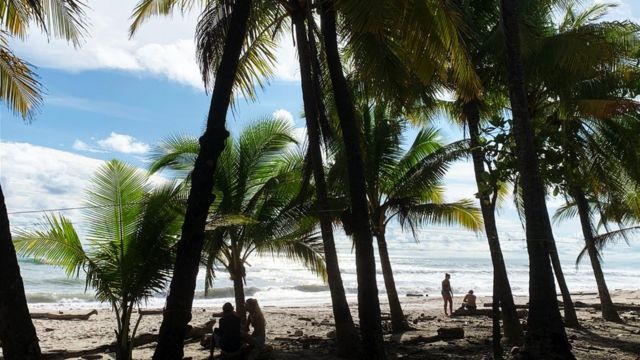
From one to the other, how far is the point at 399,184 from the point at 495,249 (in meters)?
3.51

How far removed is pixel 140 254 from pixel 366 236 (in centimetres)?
313

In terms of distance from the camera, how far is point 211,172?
260 inches

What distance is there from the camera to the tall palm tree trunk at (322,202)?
1021 centimetres

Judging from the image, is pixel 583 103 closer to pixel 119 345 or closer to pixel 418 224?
pixel 418 224

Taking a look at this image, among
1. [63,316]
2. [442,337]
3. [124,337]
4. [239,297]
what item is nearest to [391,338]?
[442,337]

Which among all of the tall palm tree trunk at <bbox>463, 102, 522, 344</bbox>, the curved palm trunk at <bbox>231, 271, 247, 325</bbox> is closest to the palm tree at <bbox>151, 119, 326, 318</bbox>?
the curved palm trunk at <bbox>231, 271, 247, 325</bbox>

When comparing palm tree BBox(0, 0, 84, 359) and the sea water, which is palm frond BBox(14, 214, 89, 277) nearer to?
palm tree BBox(0, 0, 84, 359)

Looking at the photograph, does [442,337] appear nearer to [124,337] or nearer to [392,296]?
[392,296]

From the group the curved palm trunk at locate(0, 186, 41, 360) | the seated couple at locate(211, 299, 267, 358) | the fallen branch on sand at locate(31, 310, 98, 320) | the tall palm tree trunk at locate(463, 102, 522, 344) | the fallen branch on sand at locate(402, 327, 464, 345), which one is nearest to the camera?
the curved palm trunk at locate(0, 186, 41, 360)

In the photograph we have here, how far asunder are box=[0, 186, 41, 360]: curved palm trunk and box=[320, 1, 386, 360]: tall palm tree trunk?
3890 mm

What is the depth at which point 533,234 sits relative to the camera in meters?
8.30

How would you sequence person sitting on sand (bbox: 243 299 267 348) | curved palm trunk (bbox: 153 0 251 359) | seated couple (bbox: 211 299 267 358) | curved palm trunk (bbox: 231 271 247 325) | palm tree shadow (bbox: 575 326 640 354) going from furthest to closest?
curved palm trunk (bbox: 231 271 247 325)
palm tree shadow (bbox: 575 326 640 354)
person sitting on sand (bbox: 243 299 267 348)
seated couple (bbox: 211 299 267 358)
curved palm trunk (bbox: 153 0 251 359)

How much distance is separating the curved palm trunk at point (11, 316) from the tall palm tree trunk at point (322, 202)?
17.5ft

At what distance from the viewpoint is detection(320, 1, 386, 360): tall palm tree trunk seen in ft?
25.6
